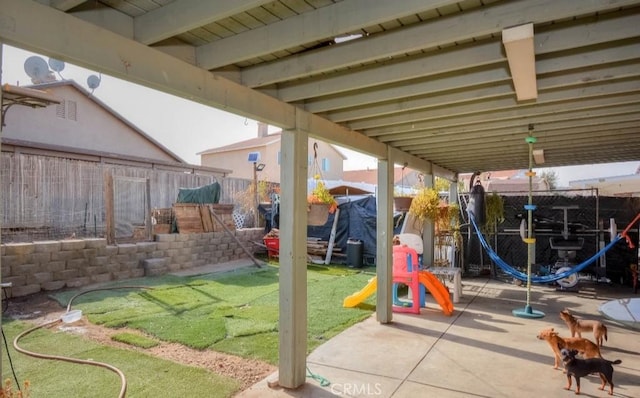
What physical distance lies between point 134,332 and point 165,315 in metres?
0.63

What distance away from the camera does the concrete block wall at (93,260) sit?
548 cm

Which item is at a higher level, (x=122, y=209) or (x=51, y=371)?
(x=122, y=209)

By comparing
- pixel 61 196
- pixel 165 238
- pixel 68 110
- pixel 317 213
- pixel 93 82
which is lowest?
pixel 165 238

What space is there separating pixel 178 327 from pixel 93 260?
2946 millimetres

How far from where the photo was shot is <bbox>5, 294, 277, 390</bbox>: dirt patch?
3.33 m

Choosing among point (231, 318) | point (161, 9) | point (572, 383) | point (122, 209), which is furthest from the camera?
point (122, 209)

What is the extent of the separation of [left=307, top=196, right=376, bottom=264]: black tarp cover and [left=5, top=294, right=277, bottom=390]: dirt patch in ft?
21.3

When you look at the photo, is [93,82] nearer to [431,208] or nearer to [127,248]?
[127,248]

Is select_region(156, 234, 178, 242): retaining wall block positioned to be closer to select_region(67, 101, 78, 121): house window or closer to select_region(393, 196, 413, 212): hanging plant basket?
select_region(393, 196, 413, 212): hanging plant basket

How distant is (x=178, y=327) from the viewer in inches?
175

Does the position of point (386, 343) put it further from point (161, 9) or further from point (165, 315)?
point (161, 9)

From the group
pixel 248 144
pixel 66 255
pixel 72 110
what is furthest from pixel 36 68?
pixel 248 144

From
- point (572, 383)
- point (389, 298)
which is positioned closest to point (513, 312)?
point (389, 298)

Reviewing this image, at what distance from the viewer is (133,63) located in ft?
6.51
